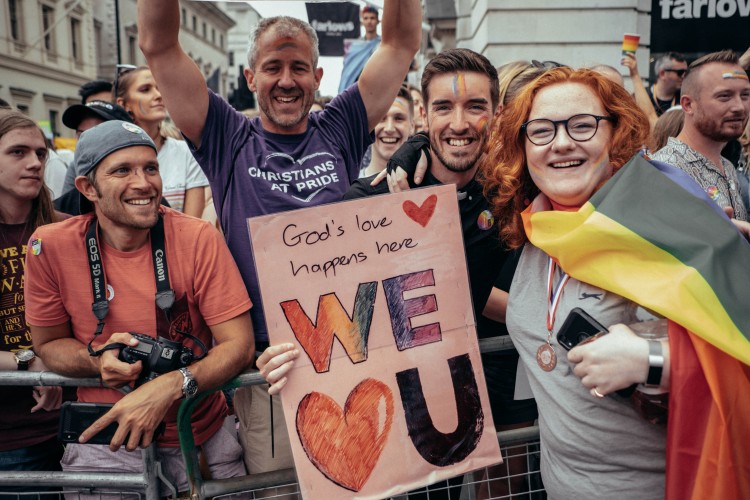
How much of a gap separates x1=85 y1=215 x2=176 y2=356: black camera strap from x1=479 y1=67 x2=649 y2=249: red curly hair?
124 centimetres

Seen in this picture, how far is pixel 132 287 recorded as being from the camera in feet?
7.46

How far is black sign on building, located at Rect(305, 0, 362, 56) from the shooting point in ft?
31.1

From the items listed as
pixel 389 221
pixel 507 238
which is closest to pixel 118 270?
pixel 389 221

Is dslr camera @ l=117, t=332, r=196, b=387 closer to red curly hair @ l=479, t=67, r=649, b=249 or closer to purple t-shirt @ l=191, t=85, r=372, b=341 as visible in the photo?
purple t-shirt @ l=191, t=85, r=372, b=341

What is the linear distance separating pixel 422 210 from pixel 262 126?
1031 mm

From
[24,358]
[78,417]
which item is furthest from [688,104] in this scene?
[24,358]

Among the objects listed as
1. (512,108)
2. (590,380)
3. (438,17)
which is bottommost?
(590,380)

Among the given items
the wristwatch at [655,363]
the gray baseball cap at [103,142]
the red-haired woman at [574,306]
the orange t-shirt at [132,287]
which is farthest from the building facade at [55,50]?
the wristwatch at [655,363]

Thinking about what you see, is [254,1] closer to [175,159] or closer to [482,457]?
[175,159]

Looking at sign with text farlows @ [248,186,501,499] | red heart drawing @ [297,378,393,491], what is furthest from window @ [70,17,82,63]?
red heart drawing @ [297,378,393,491]

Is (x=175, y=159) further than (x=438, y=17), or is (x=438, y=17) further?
(x=438, y=17)

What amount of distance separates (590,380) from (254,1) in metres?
3.11

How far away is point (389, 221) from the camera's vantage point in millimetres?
2043

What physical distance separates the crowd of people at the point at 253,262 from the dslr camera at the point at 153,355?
1 cm
